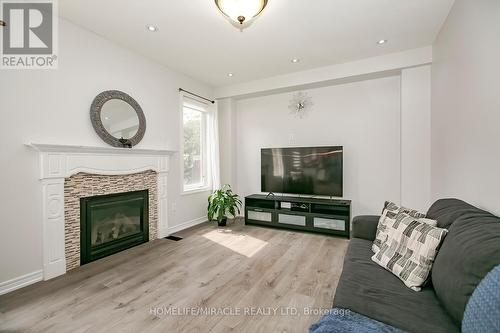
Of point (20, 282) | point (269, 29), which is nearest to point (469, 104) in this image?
point (269, 29)

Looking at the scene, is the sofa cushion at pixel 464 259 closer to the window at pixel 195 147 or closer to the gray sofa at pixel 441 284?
the gray sofa at pixel 441 284

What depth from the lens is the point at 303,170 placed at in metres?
3.90

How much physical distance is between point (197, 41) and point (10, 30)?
5.79ft

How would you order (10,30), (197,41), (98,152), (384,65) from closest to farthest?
(10,30) → (98,152) → (197,41) → (384,65)

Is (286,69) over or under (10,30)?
over

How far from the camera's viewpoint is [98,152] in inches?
105

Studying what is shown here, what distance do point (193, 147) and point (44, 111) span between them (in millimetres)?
2272

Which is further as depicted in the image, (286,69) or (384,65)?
(286,69)

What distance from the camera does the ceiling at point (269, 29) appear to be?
7.39 ft

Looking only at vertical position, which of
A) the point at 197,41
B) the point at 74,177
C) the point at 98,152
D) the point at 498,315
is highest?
the point at 197,41

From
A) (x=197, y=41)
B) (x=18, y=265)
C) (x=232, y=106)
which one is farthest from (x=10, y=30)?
(x=232, y=106)

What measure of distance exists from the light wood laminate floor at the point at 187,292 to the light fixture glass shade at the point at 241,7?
7.96 feet

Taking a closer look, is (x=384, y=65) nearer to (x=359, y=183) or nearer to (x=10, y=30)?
(x=359, y=183)

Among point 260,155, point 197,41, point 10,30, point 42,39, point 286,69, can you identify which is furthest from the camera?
point 260,155
